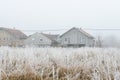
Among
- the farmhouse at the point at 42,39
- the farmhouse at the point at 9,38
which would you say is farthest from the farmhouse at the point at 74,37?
the farmhouse at the point at 9,38

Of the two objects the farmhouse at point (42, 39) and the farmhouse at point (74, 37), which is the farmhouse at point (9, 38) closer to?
the farmhouse at point (42, 39)

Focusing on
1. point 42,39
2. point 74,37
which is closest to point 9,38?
point 42,39

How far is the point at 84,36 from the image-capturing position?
88.5 feet

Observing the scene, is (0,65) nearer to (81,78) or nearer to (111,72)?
(81,78)

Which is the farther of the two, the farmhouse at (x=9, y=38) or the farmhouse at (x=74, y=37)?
the farmhouse at (x=74, y=37)

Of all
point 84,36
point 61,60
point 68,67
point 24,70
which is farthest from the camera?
point 84,36

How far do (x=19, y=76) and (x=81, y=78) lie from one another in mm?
579

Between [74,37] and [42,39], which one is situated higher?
[74,37]

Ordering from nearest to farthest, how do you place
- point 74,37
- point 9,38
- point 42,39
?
point 9,38 < point 74,37 < point 42,39

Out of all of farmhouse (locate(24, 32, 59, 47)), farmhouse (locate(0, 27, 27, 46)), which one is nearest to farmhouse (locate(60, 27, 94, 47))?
farmhouse (locate(24, 32, 59, 47))

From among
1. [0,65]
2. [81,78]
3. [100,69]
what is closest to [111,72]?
[100,69]

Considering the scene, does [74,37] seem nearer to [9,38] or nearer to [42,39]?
[42,39]

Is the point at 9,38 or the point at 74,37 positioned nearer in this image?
the point at 9,38

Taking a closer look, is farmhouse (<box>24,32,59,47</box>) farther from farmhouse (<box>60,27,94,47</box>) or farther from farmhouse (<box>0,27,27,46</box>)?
farmhouse (<box>0,27,27,46</box>)
